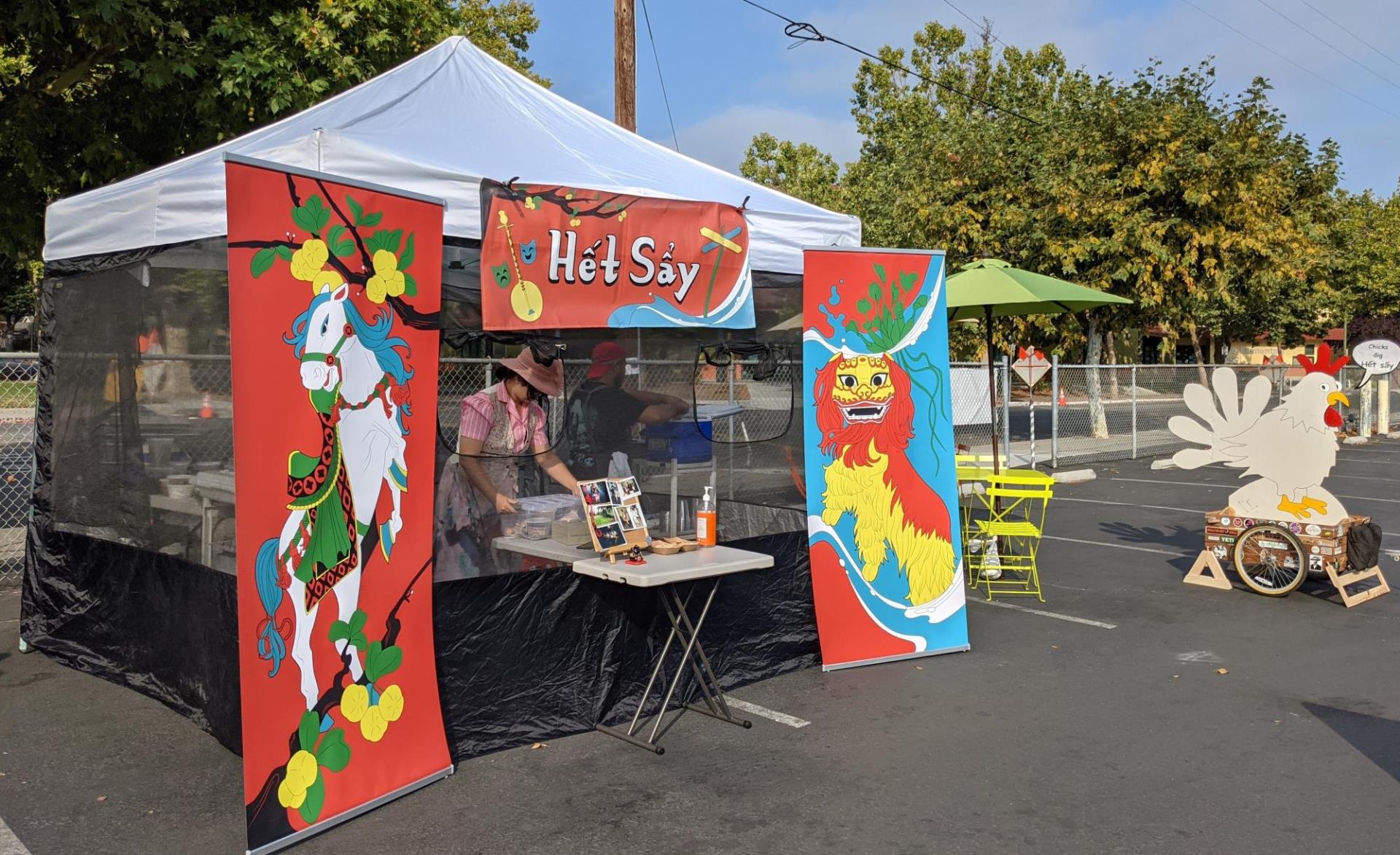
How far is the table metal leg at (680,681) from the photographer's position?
16.7 feet

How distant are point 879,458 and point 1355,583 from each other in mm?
4610

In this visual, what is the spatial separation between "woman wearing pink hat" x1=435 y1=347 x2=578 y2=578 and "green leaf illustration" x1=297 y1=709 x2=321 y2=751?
1056 millimetres

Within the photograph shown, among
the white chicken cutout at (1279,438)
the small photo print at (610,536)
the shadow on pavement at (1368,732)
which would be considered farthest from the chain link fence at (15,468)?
the white chicken cutout at (1279,438)

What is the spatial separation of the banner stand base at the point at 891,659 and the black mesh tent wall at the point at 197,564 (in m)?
0.14

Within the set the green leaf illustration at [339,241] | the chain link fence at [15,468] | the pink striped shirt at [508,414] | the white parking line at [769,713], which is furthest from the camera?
the chain link fence at [15,468]

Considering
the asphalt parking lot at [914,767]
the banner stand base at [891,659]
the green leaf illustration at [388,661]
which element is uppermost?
the green leaf illustration at [388,661]

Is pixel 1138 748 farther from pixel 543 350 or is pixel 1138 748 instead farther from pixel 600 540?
pixel 543 350

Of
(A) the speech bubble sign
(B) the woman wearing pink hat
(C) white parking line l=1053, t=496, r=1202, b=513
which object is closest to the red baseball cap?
(B) the woman wearing pink hat

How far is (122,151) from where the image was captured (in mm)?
10883

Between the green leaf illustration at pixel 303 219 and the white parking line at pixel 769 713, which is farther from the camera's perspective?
the white parking line at pixel 769 713

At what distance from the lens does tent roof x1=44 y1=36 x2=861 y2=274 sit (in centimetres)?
480

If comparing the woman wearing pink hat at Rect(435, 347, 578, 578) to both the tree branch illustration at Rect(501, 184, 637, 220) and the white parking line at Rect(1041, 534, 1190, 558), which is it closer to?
the tree branch illustration at Rect(501, 184, 637, 220)

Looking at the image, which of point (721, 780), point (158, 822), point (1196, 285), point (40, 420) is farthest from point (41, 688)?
point (1196, 285)

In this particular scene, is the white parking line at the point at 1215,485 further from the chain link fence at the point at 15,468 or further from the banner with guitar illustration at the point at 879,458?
the chain link fence at the point at 15,468
